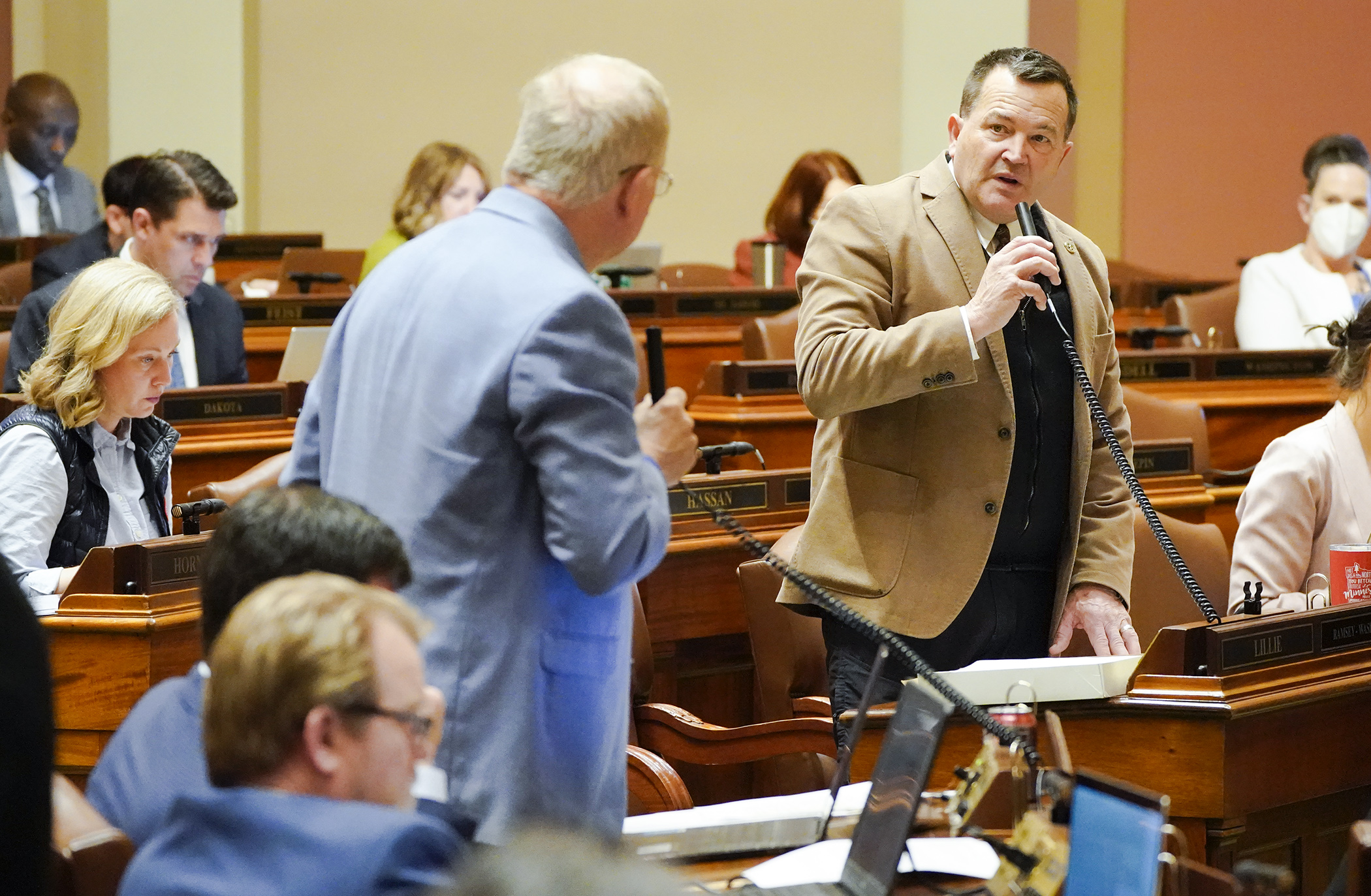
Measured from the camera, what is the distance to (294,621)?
1.19 metres

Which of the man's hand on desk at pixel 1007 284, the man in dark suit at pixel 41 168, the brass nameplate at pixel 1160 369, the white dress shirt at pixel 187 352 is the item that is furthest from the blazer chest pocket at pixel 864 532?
the man in dark suit at pixel 41 168

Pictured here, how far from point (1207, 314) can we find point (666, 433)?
4.92 m

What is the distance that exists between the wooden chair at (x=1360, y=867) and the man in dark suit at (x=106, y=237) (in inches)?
110

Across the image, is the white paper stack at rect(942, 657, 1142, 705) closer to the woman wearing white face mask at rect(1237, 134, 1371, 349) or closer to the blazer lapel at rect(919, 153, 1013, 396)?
the blazer lapel at rect(919, 153, 1013, 396)

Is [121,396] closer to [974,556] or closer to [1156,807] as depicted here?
[974,556]

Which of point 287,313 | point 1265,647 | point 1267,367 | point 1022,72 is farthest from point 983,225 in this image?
point 287,313

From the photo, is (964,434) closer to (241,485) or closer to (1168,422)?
(241,485)

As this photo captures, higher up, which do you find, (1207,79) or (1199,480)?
(1207,79)

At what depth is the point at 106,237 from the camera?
4027 mm

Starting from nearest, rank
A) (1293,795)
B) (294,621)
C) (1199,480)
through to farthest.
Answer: (294,621) → (1293,795) → (1199,480)

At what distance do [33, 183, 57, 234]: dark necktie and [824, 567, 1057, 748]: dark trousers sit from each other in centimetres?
548

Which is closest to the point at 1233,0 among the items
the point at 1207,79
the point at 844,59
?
the point at 1207,79

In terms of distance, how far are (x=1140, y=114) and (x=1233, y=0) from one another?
0.74 meters

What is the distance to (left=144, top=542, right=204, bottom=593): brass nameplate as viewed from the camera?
2449 mm
